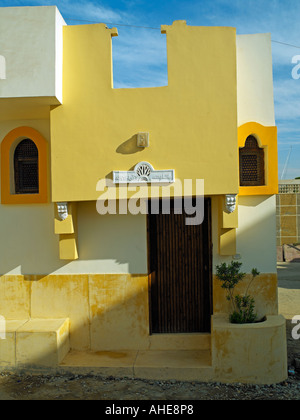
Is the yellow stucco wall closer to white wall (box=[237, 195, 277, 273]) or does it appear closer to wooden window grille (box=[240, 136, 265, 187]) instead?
wooden window grille (box=[240, 136, 265, 187])

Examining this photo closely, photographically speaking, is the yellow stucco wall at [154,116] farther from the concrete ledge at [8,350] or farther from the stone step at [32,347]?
the concrete ledge at [8,350]

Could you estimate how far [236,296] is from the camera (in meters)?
6.24

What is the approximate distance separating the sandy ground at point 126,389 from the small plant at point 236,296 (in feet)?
3.22

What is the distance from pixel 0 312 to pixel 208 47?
5.69m

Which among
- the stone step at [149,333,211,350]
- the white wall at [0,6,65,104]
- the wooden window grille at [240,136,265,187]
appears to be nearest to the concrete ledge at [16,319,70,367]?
the stone step at [149,333,211,350]

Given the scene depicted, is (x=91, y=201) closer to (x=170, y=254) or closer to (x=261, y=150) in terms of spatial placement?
(x=170, y=254)

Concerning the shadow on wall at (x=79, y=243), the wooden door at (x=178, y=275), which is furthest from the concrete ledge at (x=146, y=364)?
the shadow on wall at (x=79, y=243)

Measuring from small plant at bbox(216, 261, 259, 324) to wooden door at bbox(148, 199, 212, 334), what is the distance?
0.50 meters

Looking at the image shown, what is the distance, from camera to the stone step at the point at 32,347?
6117 millimetres

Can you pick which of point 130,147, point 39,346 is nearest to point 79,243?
point 39,346

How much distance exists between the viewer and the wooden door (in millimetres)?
6816

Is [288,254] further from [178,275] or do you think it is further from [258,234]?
[178,275]

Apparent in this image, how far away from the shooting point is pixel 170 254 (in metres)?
6.88

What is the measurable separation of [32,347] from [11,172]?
9.80 ft
